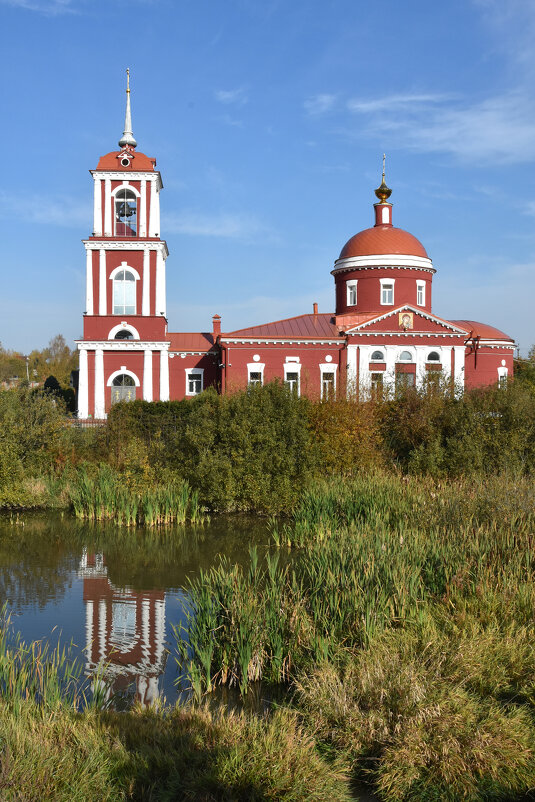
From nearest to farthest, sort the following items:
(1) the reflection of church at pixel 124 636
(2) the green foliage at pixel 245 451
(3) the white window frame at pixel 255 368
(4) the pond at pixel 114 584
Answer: (1) the reflection of church at pixel 124 636, (4) the pond at pixel 114 584, (2) the green foliage at pixel 245 451, (3) the white window frame at pixel 255 368

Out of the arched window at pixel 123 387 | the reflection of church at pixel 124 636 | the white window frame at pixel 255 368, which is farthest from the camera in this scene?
the white window frame at pixel 255 368

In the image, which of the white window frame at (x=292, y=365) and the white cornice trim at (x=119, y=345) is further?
the white window frame at (x=292, y=365)

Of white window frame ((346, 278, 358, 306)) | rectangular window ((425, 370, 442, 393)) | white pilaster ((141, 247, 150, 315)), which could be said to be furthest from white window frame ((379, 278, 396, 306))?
rectangular window ((425, 370, 442, 393))

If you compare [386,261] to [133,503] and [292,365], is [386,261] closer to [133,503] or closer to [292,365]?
[292,365]

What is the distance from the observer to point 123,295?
34.1m

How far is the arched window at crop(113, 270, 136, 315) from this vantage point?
34.0 m

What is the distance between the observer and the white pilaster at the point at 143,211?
33844 millimetres

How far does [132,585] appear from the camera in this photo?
10.7 m

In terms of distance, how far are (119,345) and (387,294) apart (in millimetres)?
14541

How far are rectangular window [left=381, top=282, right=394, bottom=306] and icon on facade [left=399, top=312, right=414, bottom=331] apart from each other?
3.68 metres

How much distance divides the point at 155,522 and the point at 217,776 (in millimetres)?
10774

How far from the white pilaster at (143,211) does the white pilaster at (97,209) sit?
187 cm

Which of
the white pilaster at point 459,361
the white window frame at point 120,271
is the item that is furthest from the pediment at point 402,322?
the white window frame at point 120,271

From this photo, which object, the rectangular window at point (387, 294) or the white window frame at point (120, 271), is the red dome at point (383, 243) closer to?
the rectangular window at point (387, 294)
